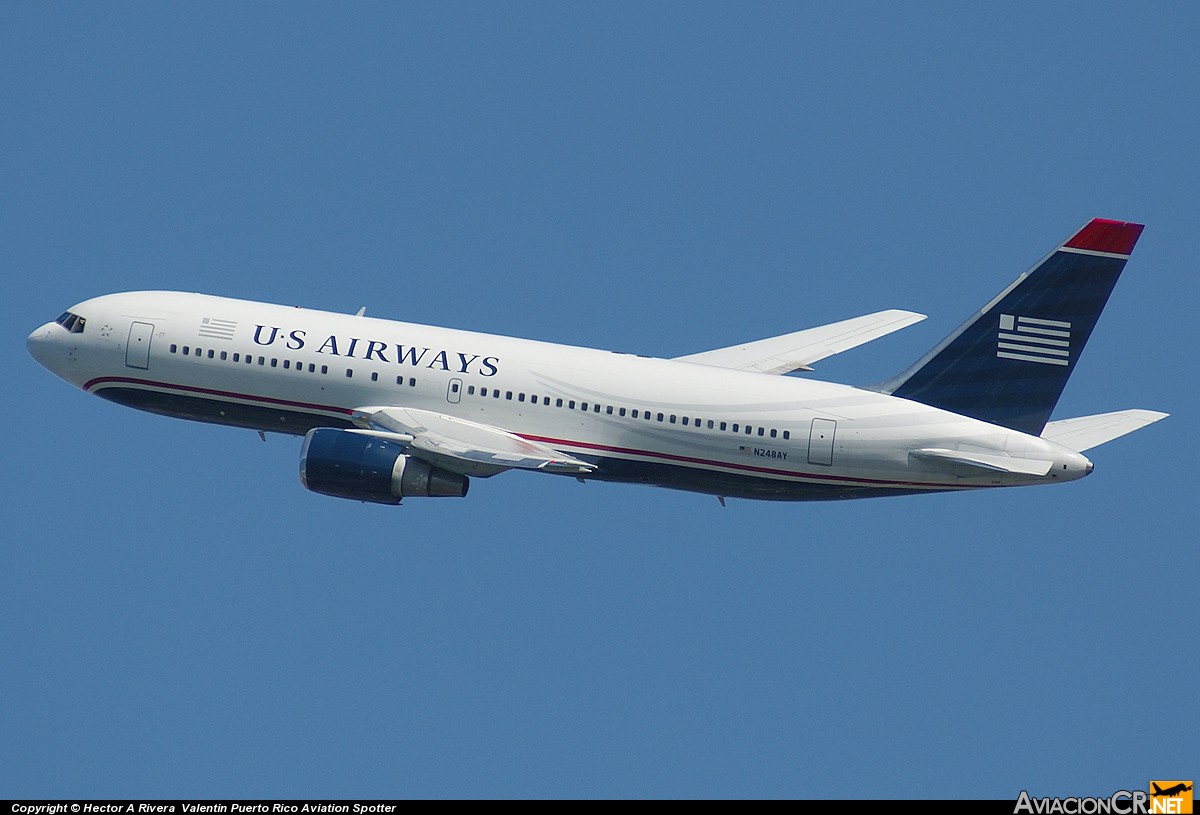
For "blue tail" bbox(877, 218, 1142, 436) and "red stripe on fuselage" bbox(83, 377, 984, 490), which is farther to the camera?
"red stripe on fuselage" bbox(83, 377, 984, 490)

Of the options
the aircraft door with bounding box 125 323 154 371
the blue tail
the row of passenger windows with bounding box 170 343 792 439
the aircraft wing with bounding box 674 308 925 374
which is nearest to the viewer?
the blue tail

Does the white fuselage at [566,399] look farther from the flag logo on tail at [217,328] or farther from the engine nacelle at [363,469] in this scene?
the engine nacelle at [363,469]

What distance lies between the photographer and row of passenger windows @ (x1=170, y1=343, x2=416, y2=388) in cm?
7369

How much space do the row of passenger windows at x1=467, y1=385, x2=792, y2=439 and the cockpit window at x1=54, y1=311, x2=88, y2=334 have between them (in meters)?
14.3

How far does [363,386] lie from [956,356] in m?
19.6

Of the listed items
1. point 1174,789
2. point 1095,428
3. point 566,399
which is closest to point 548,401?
point 566,399

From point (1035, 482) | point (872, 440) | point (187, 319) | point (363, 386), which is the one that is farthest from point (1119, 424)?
point (187, 319)

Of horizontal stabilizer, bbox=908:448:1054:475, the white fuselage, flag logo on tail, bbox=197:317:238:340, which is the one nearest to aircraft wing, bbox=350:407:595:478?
the white fuselage

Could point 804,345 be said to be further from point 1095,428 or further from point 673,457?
point 1095,428

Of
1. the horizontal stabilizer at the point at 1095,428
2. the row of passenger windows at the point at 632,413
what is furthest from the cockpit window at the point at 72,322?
the horizontal stabilizer at the point at 1095,428

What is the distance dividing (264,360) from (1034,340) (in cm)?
2546

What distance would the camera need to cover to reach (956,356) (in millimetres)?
72562

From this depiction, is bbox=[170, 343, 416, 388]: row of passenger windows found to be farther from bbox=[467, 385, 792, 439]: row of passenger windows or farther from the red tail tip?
the red tail tip

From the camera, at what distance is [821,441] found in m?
71.8
